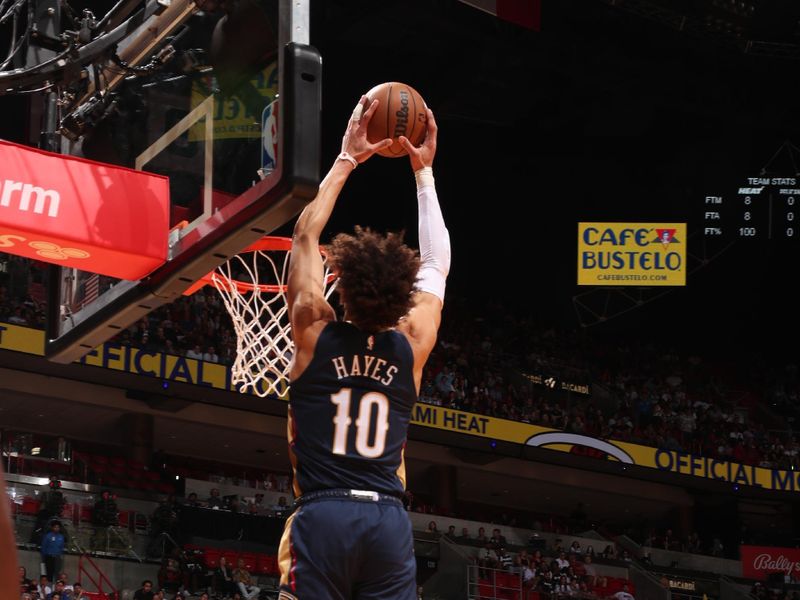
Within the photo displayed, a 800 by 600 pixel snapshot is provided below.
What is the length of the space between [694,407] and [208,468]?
11.4 m

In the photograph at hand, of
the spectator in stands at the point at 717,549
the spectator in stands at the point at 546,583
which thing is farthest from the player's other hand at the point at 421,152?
the spectator in stands at the point at 717,549

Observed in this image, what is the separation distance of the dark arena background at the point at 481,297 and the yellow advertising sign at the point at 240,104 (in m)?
0.02

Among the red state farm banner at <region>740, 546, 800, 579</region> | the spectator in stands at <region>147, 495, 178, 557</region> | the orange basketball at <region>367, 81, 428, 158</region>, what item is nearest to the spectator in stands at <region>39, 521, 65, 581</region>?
the spectator in stands at <region>147, 495, 178, 557</region>

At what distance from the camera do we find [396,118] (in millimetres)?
4184

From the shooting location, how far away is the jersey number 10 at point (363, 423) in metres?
3.16

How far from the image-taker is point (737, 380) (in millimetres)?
30562

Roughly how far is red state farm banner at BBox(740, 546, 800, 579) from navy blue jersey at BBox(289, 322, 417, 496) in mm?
24394

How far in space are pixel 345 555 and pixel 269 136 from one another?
9.26 feet

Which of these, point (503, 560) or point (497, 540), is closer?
point (503, 560)

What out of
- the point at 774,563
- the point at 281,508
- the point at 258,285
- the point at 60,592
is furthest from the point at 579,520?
the point at 258,285

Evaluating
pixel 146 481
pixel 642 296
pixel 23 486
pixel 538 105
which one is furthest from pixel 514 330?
pixel 23 486

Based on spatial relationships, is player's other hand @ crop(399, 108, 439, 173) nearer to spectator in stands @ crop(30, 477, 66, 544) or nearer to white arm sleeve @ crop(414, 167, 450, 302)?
white arm sleeve @ crop(414, 167, 450, 302)

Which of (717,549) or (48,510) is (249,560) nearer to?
(48,510)

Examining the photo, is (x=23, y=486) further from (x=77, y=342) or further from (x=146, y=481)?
(x=77, y=342)
